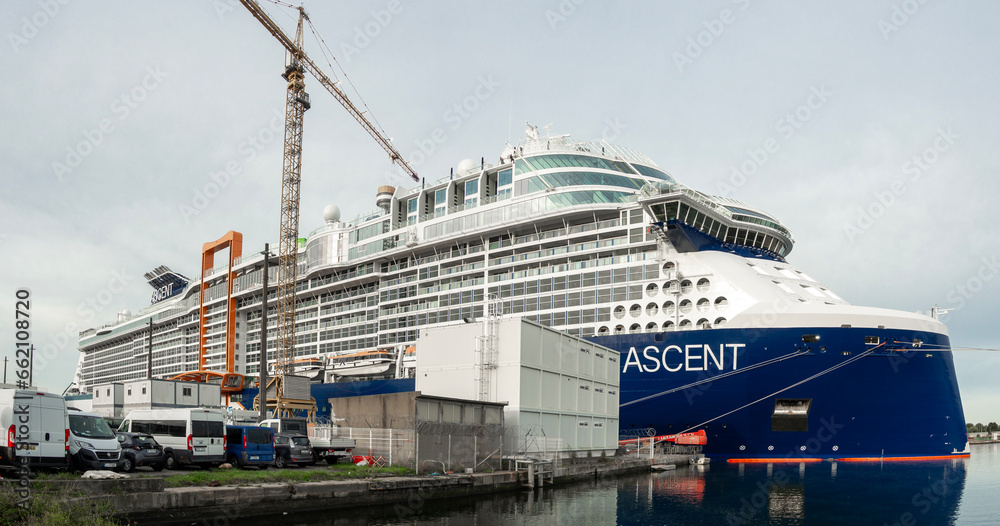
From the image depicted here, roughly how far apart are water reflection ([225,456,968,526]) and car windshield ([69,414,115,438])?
227 inches

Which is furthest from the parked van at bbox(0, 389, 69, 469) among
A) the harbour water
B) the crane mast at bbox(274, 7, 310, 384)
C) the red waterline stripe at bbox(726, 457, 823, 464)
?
the crane mast at bbox(274, 7, 310, 384)

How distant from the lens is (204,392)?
163ft

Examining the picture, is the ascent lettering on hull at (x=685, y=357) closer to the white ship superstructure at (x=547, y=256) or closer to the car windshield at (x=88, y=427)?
the white ship superstructure at (x=547, y=256)

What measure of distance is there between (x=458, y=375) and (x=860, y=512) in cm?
1708

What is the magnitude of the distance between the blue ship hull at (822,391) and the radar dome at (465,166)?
23.7 metres

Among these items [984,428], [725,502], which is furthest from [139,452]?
[984,428]

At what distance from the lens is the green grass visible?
798 inches

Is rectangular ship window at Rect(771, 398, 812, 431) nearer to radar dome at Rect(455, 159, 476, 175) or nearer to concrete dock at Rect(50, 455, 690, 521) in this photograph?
concrete dock at Rect(50, 455, 690, 521)

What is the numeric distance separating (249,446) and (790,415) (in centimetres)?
2734

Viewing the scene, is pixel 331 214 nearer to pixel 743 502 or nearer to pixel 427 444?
pixel 427 444

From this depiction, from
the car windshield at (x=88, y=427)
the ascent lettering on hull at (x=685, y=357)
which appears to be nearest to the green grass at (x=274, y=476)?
the car windshield at (x=88, y=427)

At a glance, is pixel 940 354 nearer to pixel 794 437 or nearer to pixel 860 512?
pixel 794 437

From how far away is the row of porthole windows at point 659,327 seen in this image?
130ft

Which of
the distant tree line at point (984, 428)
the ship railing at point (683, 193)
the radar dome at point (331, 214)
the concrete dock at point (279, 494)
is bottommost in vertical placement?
the distant tree line at point (984, 428)
